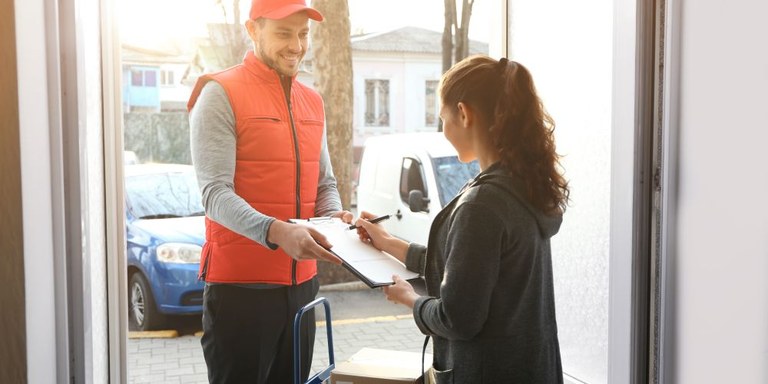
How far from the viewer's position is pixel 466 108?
1.97 m

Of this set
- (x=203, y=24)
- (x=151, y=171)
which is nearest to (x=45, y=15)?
(x=151, y=171)

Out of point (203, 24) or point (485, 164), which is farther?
point (203, 24)

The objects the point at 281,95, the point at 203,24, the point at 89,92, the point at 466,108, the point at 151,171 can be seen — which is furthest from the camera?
the point at 203,24

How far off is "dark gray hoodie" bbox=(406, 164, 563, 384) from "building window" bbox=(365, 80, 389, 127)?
2633cm

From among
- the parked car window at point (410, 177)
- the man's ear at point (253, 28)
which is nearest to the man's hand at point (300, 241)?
the man's ear at point (253, 28)

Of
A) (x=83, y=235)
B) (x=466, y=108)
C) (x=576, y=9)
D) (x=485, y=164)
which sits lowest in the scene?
(x=83, y=235)

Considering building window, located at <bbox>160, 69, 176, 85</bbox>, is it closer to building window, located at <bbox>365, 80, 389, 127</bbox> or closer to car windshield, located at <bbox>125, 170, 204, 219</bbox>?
building window, located at <bbox>365, 80, 389, 127</bbox>

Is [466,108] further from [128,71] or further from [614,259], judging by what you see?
[128,71]

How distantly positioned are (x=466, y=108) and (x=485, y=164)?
0.51ft

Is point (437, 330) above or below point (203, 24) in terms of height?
below

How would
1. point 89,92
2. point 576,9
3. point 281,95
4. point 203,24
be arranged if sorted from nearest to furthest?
point 89,92 < point 281,95 < point 576,9 < point 203,24

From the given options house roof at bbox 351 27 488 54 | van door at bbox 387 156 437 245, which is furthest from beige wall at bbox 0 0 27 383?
house roof at bbox 351 27 488 54

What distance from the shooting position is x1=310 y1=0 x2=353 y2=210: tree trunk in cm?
876

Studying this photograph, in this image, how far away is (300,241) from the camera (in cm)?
233
